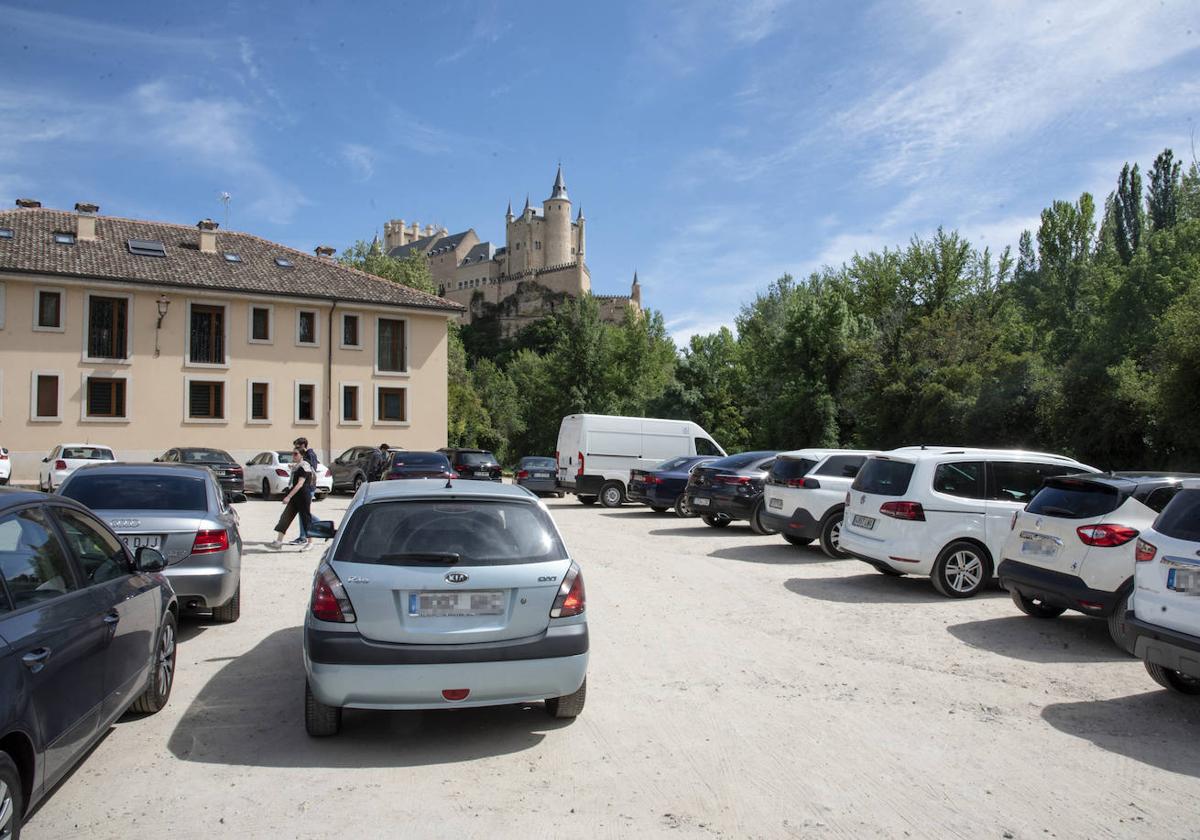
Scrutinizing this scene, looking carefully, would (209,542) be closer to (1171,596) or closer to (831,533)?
(1171,596)

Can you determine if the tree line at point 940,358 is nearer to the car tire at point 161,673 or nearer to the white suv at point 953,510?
the white suv at point 953,510

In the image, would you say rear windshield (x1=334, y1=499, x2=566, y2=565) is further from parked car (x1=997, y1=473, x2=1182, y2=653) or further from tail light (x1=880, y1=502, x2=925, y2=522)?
tail light (x1=880, y1=502, x2=925, y2=522)

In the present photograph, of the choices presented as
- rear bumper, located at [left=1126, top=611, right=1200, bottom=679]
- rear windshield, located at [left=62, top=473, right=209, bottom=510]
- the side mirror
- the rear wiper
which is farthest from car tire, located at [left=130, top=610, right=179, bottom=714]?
rear bumper, located at [left=1126, top=611, right=1200, bottom=679]

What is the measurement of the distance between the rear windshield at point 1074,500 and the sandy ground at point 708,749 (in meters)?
1.24

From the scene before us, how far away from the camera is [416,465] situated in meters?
22.2

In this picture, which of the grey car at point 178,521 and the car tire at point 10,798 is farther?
the grey car at point 178,521

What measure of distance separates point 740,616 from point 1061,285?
63874 millimetres

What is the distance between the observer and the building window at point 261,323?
36.3 meters

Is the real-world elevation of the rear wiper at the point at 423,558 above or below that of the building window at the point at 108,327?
below

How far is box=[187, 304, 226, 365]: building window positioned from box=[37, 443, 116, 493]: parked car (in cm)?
943

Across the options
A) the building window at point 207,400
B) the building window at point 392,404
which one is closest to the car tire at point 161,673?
the building window at point 207,400

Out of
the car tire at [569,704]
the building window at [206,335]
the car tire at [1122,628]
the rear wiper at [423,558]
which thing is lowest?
the car tire at [569,704]

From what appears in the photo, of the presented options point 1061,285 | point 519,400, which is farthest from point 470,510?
point 519,400

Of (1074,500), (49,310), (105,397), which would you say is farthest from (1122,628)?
(49,310)
